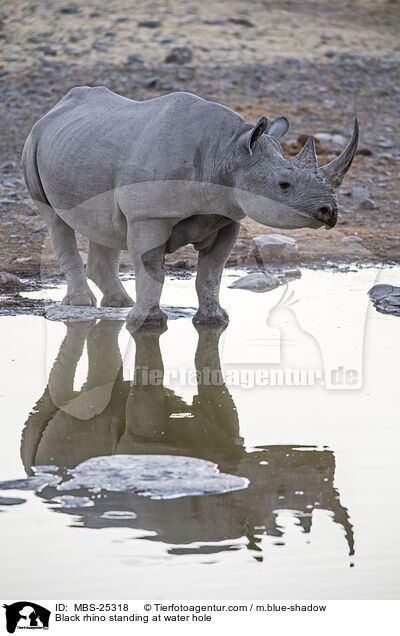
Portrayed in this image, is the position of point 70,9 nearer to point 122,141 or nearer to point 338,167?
point 122,141

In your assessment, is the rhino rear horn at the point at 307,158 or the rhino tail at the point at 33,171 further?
the rhino tail at the point at 33,171

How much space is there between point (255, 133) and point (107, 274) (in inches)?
86.7

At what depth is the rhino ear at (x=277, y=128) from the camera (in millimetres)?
7324

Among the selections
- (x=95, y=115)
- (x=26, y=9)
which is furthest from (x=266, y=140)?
(x=26, y=9)

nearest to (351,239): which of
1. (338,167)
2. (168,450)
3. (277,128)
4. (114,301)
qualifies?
(114,301)

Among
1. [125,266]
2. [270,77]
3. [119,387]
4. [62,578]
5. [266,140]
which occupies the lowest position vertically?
[62,578]

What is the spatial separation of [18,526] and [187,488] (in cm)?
71

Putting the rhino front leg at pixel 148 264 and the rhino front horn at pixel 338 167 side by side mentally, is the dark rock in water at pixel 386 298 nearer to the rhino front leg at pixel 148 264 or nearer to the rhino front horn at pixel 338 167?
the rhino front horn at pixel 338 167

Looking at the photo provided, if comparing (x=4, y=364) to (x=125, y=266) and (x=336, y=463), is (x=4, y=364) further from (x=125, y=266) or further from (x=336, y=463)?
(x=125, y=266)

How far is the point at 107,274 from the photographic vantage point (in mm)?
8500

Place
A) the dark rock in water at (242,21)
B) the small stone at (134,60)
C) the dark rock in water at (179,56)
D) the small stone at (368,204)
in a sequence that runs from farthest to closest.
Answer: the dark rock in water at (242,21) → the dark rock in water at (179,56) → the small stone at (134,60) → the small stone at (368,204)

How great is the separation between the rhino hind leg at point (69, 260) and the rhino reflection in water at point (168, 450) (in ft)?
4.57

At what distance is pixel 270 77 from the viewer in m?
19.2
